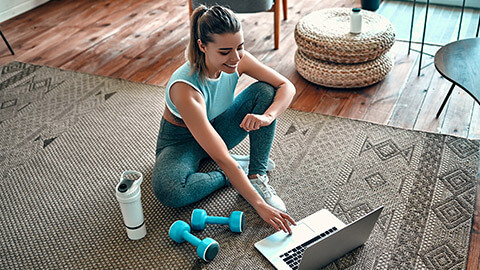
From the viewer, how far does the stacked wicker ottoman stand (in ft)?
8.01

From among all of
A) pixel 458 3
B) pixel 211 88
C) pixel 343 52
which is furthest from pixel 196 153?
pixel 458 3

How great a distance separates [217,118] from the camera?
190 cm

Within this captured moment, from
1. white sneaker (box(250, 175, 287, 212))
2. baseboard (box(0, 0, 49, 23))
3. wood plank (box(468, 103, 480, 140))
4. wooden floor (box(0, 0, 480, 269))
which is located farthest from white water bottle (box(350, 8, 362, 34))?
baseboard (box(0, 0, 49, 23))

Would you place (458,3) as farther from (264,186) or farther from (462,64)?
(264,186)

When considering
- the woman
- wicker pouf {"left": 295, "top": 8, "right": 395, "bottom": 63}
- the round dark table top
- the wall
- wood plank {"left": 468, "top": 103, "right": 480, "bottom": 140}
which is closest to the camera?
the woman

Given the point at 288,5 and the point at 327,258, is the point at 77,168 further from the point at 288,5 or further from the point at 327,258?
the point at 288,5

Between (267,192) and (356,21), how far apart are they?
3.61 ft

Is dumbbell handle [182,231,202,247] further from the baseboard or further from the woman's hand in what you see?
the baseboard

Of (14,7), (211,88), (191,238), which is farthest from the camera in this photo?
(14,7)

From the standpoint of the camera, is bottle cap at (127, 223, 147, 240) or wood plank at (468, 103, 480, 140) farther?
wood plank at (468, 103, 480, 140)

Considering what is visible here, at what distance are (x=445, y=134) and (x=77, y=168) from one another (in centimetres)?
155

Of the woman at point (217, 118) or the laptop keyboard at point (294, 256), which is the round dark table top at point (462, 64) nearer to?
the woman at point (217, 118)

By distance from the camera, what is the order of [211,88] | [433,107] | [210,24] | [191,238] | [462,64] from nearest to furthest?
[210,24] < [191,238] < [211,88] < [462,64] < [433,107]

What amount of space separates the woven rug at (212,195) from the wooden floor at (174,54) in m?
0.12
